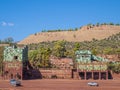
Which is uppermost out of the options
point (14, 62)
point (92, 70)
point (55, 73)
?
point (14, 62)

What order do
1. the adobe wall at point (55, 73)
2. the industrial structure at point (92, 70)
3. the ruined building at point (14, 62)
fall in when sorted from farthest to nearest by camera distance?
1. the adobe wall at point (55, 73)
2. the industrial structure at point (92, 70)
3. the ruined building at point (14, 62)

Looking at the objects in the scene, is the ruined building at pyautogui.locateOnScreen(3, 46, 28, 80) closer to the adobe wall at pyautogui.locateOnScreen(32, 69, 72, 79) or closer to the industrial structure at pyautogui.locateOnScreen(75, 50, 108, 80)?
the adobe wall at pyautogui.locateOnScreen(32, 69, 72, 79)

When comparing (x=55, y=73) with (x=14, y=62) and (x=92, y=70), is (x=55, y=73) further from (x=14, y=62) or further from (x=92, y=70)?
(x=14, y=62)

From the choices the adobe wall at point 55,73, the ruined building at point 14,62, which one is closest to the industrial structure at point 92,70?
the adobe wall at point 55,73

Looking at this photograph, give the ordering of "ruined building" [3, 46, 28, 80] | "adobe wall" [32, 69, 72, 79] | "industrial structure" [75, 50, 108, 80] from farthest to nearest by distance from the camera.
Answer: "adobe wall" [32, 69, 72, 79], "industrial structure" [75, 50, 108, 80], "ruined building" [3, 46, 28, 80]

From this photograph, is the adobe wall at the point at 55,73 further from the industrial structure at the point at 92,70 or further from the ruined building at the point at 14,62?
the ruined building at the point at 14,62

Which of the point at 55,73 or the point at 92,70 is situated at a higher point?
the point at 92,70

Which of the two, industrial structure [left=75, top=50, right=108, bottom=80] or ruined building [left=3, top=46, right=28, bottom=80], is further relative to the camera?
industrial structure [left=75, top=50, right=108, bottom=80]

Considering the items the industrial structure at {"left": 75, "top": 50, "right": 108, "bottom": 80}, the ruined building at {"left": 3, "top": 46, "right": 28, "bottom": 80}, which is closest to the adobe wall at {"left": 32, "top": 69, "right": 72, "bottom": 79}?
the industrial structure at {"left": 75, "top": 50, "right": 108, "bottom": 80}

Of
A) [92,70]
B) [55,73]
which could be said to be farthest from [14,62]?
[92,70]

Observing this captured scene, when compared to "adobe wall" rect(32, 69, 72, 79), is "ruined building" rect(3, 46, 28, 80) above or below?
above

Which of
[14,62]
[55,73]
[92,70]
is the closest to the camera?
[14,62]

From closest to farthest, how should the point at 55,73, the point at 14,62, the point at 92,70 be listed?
the point at 14,62, the point at 92,70, the point at 55,73

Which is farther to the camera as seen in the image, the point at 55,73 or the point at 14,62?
the point at 55,73
